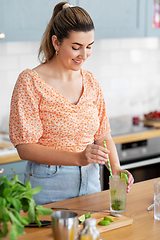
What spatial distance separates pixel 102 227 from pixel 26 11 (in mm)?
1774

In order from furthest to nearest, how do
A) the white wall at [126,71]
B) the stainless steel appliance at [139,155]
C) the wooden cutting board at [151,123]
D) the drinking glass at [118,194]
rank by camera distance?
the white wall at [126,71], the wooden cutting board at [151,123], the stainless steel appliance at [139,155], the drinking glass at [118,194]

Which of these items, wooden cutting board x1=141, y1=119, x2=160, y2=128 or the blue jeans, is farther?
wooden cutting board x1=141, y1=119, x2=160, y2=128

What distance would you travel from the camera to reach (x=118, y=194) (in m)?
1.43

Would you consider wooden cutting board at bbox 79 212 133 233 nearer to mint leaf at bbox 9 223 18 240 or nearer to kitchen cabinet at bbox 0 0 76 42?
mint leaf at bbox 9 223 18 240

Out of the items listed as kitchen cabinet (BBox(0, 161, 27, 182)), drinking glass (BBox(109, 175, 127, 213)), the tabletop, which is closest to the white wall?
kitchen cabinet (BBox(0, 161, 27, 182))

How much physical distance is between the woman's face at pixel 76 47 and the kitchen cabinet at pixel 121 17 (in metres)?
1.27

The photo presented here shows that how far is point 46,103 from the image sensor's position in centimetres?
172

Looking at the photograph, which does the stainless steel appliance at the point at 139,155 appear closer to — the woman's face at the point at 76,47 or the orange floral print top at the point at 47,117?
the orange floral print top at the point at 47,117

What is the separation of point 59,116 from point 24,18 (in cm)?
115

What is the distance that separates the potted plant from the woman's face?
28.9 inches

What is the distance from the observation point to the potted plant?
0.98 metres

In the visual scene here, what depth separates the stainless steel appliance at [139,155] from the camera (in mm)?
3092

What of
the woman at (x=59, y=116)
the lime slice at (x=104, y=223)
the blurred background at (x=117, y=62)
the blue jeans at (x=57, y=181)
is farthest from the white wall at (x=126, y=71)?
the lime slice at (x=104, y=223)

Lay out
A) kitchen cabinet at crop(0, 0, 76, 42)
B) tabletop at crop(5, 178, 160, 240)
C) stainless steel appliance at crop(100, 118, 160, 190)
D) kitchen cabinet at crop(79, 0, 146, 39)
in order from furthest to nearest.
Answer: stainless steel appliance at crop(100, 118, 160, 190)
kitchen cabinet at crop(79, 0, 146, 39)
kitchen cabinet at crop(0, 0, 76, 42)
tabletop at crop(5, 178, 160, 240)
